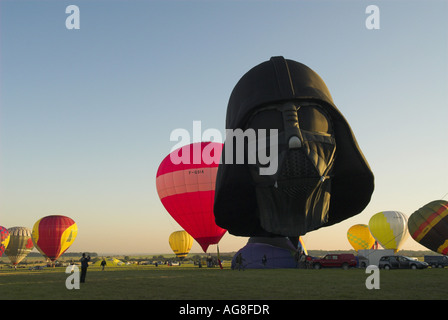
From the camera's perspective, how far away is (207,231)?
34281 mm

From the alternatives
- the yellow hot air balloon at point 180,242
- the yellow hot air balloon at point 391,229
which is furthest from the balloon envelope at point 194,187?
the yellow hot air balloon at point 180,242

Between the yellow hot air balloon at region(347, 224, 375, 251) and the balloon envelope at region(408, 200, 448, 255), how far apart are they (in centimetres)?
1725

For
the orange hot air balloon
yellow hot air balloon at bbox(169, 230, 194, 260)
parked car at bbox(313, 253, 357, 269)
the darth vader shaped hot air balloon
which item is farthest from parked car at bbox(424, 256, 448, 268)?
the orange hot air balloon

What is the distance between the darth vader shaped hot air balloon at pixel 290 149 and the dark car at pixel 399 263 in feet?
77.1

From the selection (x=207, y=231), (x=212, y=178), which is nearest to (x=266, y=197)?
(x=212, y=178)

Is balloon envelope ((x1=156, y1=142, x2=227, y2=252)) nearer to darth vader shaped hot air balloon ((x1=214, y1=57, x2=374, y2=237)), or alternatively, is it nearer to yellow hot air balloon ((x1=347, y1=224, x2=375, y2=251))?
darth vader shaped hot air balloon ((x1=214, y1=57, x2=374, y2=237))

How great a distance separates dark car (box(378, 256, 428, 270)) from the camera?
1183 inches

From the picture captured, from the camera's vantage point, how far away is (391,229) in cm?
4866

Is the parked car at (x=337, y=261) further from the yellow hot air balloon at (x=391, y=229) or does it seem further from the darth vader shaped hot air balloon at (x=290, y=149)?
the darth vader shaped hot air balloon at (x=290, y=149)

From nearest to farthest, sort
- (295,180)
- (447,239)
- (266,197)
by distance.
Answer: (295,180) < (266,197) < (447,239)

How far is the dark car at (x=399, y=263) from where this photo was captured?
1183 inches

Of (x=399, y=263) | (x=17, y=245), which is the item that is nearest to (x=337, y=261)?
(x=399, y=263)
